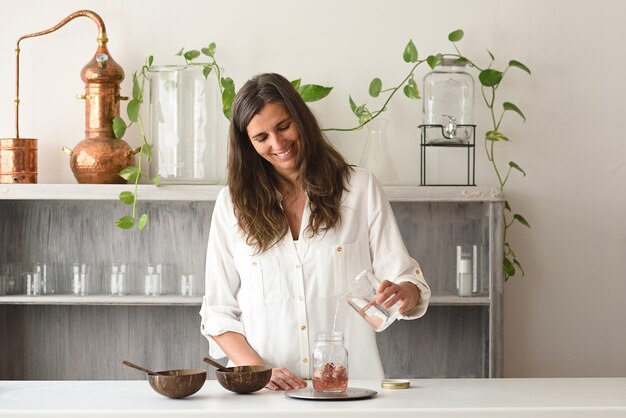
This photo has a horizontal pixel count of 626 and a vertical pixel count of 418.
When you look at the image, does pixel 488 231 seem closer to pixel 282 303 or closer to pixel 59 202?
pixel 282 303

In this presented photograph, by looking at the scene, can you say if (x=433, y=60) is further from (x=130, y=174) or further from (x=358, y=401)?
(x=358, y=401)

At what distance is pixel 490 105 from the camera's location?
3689mm

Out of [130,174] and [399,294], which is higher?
[130,174]

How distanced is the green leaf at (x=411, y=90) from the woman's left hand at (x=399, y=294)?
121 centimetres

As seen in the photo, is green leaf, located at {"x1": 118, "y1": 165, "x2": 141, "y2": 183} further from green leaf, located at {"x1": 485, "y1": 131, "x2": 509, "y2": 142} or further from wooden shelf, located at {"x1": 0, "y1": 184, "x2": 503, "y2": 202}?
green leaf, located at {"x1": 485, "y1": 131, "x2": 509, "y2": 142}

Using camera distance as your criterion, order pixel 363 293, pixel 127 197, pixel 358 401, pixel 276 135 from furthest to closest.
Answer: pixel 127 197, pixel 276 135, pixel 363 293, pixel 358 401

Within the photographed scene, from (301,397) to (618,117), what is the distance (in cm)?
219

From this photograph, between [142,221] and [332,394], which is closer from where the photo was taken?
[332,394]

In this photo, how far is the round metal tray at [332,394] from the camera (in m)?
2.11

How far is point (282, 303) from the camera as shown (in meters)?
2.70

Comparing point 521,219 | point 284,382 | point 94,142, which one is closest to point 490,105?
point 521,219

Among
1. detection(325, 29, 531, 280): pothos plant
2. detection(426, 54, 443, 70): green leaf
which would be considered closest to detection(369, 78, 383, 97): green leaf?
detection(325, 29, 531, 280): pothos plant

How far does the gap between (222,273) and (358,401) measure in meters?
0.81

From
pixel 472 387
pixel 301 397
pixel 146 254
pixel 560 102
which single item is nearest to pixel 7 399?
pixel 301 397
